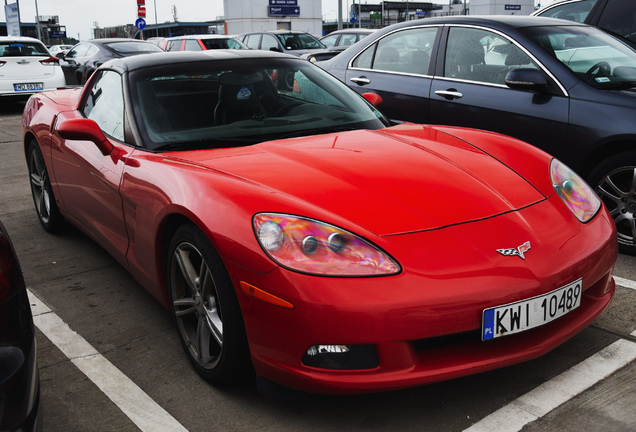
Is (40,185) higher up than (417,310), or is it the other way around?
(417,310)

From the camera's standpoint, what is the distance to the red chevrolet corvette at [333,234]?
2168 millimetres

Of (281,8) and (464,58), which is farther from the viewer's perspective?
(281,8)

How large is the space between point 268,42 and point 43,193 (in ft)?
48.0

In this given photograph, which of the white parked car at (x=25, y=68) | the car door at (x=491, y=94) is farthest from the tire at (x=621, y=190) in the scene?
the white parked car at (x=25, y=68)

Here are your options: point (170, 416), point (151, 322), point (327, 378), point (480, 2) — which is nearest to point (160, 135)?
point (151, 322)

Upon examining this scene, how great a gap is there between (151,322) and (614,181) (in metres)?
2.75

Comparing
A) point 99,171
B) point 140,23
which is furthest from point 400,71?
point 140,23

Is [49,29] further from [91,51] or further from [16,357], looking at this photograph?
[16,357]

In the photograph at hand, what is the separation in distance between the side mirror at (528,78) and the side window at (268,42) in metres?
14.5

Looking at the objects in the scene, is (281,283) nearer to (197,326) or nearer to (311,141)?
(197,326)

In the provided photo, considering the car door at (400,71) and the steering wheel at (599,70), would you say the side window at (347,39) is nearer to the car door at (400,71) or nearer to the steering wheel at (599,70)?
the car door at (400,71)

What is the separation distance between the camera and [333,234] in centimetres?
229

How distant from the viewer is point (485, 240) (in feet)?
7.69

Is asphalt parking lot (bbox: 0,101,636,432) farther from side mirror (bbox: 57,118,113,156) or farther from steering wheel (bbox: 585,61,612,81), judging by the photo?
steering wheel (bbox: 585,61,612,81)
